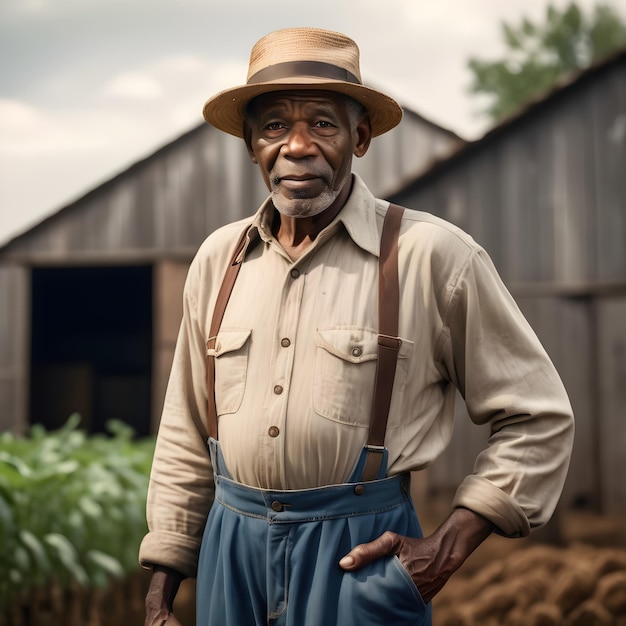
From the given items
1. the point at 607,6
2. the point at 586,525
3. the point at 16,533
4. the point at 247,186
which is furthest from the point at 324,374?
the point at 607,6

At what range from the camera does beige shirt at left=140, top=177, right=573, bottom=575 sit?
203cm

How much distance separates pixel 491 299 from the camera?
2.08m

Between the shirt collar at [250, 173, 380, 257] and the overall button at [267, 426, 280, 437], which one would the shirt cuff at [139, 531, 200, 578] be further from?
the shirt collar at [250, 173, 380, 257]

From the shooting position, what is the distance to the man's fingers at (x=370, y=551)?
1974 millimetres

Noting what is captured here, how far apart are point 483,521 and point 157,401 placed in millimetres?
6036

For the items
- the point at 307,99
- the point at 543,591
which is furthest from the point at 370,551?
the point at 543,591

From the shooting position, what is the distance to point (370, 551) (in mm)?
1978

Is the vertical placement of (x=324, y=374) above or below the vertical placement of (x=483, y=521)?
above

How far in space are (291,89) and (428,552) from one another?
42.5 inches

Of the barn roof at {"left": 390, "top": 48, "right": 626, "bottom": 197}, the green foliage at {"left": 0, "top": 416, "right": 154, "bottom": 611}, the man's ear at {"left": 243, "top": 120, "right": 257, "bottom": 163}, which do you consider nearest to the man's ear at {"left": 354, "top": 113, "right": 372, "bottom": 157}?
the man's ear at {"left": 243, "top": 120, "right": 257, "bottom": 163}

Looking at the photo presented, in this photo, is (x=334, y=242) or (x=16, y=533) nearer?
(x=334, y=242)

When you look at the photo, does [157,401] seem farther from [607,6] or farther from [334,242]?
[607,6]

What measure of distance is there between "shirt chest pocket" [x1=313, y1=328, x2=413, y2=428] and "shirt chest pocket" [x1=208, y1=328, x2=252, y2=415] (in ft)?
0.63

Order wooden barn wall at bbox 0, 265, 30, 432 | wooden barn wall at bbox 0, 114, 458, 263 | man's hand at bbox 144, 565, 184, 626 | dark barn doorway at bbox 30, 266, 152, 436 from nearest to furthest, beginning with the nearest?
man's hand at bbox 144, 565, 184, 626 < wooden barn wall at bbox 0, 114, 458, 263 < wooden barn wall at bbox 0, 265, 30, 432 < dark barn doorway at bbox 30, 266, 152, 436
